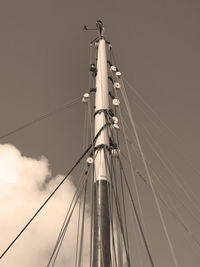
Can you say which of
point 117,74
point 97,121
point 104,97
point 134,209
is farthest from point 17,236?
point 117,74

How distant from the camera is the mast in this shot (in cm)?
601

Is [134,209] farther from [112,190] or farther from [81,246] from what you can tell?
[81,246]

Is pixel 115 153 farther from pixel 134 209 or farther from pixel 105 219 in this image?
pixel 105 219

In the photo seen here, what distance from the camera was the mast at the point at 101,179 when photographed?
6008mm

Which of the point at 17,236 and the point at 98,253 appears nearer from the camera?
the point at 98,253

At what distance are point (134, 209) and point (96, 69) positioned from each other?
4473 mm

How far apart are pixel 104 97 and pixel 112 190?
2485mm

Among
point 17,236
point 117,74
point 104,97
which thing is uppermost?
point 117,74

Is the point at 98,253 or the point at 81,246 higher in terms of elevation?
the point at 81,246

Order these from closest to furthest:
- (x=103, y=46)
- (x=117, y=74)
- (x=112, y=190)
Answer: (x=112, y=190) < (x=117, y=74) < (x=103, y=46)

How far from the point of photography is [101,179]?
287 inches

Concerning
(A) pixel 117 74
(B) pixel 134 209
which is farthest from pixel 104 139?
(A) pixel 117 74

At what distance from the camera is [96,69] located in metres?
10.2

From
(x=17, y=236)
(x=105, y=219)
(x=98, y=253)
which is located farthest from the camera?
(x=17, y=236)
